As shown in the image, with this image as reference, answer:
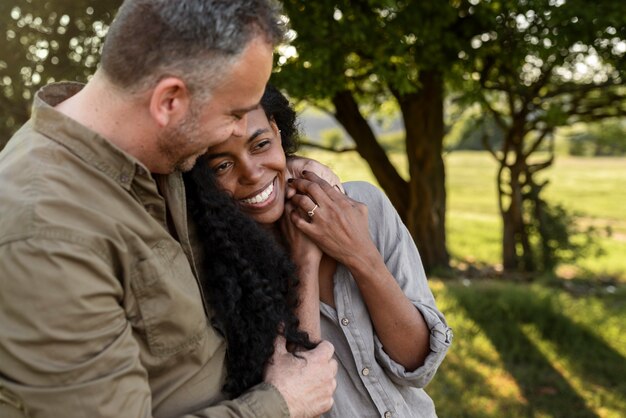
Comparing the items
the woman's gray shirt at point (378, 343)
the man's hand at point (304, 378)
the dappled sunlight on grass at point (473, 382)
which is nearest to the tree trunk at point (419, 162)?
the dappled sunlight on grass at point (473, 382)

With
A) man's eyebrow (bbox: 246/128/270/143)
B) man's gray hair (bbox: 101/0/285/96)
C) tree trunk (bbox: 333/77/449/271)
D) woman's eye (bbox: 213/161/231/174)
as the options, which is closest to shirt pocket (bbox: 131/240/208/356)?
man's gray hair (bbox: 101/0/285/96)

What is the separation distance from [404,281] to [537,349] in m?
4.67

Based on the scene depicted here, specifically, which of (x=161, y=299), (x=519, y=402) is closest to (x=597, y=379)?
(x=519, y=402)

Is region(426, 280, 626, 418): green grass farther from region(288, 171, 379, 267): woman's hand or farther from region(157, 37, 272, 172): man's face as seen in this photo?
region(157, 37, 272, 172): man's face

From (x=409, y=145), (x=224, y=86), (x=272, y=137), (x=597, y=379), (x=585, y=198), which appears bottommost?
(x=585, y=198)

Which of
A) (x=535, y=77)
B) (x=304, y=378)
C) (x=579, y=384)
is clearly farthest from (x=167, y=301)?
(x=535, y=77)

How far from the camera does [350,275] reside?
2.46 meters

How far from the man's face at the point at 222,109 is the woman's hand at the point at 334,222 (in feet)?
1.98

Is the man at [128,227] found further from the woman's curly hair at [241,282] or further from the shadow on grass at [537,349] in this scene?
the shadow on grass at [537,349]

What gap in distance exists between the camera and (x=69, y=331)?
1480 millimetres

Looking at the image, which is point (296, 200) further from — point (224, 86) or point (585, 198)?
point (585, 198)

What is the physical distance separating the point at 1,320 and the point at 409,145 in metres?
8.65

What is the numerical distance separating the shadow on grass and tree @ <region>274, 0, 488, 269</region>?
2.37 m

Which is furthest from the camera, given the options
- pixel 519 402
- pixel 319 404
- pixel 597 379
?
pixel 597 379
